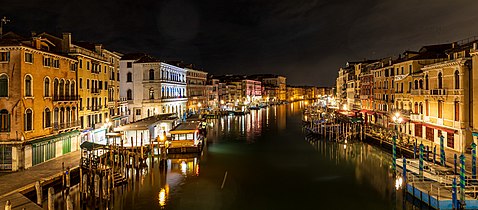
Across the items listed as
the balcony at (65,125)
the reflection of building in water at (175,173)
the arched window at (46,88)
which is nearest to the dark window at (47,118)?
the balcony at (65,125)

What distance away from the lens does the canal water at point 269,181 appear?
18078 mm

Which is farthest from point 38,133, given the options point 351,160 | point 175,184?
point 351,160

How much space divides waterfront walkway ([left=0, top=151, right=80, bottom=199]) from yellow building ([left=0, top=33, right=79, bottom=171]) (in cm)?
67

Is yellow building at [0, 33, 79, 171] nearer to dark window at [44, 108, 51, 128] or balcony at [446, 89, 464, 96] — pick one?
dark window at [44, 108, 51, 128]

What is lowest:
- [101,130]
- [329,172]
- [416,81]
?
[329,172]

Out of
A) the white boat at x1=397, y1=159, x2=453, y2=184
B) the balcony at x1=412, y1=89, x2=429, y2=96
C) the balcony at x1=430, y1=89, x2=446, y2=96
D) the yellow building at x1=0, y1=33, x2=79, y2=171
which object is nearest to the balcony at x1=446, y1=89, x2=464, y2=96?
the balcony at x1=430, y1=89, x2=446, y2=96

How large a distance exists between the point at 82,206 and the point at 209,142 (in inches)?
874

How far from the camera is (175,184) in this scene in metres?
21.3

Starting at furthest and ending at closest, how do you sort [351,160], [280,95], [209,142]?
[280,95] < [209,142] < [351,160]

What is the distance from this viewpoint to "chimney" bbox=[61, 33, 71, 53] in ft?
81.7

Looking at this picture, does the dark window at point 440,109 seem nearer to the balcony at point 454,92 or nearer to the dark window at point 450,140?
the balcony at point 454,92

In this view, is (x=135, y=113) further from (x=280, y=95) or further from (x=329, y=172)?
(x=280, y=95)

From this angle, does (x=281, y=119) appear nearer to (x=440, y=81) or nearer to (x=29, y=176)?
(x=440, y=81)

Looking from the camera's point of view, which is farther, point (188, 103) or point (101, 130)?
point (188, 103)
